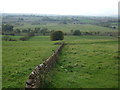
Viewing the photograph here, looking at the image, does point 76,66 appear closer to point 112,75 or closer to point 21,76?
point 112,75

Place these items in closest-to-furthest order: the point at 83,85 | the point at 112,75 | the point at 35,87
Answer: the point at 35,87 < the point at 83,85 < the point at 112,75

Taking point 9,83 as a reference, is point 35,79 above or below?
above

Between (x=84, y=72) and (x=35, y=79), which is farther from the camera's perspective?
(x=84, y=72)

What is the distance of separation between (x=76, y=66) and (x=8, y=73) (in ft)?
23.6

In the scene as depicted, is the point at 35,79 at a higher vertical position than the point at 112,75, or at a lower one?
higher

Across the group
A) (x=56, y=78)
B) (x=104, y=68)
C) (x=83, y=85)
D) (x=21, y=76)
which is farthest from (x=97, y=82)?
(x=21, y=76)

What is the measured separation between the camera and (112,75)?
1401 cm

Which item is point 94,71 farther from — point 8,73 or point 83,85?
point 8,73

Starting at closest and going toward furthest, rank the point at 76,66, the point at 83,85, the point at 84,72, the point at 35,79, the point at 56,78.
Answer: the point at 35,79, the point at 83,85, the point at 56,78, the point at 84,72, the point at 76,66

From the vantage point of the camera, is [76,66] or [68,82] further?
[76,66]

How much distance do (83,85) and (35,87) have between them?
409 cm

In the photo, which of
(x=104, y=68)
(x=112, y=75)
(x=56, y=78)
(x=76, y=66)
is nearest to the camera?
(x=56, y=78)

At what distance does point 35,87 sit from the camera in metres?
9.11

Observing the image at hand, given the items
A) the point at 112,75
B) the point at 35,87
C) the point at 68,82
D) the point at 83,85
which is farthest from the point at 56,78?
the point at 112,75
